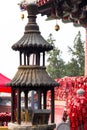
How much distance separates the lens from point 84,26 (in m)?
17.1

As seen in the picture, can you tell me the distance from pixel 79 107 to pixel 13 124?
210 cm

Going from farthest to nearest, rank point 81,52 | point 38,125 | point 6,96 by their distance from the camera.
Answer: point 81,52 < point 6,96 < point 38,125

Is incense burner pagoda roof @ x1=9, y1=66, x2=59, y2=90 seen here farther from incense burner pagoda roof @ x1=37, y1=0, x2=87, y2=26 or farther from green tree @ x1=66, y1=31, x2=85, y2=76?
Answer: green tree @ x1=66, y1=31, x2=85, y2=76

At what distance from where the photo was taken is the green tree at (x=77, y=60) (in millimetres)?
42656

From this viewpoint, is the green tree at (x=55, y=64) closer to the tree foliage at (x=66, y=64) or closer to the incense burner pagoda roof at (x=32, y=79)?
the tree foliage at (x=66, y=64)

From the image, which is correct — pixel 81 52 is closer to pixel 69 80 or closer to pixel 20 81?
pixel 69 80

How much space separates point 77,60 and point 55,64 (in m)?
2.51

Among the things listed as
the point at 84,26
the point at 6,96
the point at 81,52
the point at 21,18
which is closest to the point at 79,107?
the point at 21,18

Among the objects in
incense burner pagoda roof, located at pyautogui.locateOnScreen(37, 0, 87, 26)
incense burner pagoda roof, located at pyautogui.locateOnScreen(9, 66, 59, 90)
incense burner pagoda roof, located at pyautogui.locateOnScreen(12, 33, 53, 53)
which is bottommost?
incense burner pagoda roof, located at pyautogui.locateOnScreen(9, 66, 59, 90)

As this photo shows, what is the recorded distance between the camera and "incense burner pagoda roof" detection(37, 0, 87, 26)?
14.9 m

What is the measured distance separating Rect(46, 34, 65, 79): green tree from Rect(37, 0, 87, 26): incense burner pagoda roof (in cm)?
2623

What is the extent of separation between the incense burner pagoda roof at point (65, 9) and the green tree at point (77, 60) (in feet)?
81.8

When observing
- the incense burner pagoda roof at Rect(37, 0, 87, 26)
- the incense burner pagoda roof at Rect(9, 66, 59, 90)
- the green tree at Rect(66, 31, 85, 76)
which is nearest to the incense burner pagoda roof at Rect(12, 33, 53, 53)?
the incense burner pagoda roof at Rect(9, 66, 59, 90)

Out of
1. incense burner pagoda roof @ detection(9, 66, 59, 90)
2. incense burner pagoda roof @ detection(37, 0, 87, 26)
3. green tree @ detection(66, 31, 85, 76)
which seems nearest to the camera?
incense burner pagoda roof @ detection(9, 66, 59, 90)
